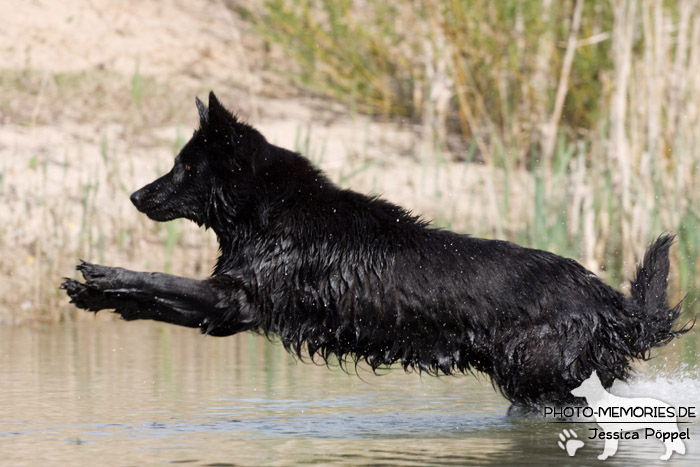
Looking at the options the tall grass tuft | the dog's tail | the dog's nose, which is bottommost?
the dog's tail

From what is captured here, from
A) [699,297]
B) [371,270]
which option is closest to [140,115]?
[699,297]

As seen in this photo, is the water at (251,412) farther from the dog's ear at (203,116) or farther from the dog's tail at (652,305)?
the dog's ear at (203,116)

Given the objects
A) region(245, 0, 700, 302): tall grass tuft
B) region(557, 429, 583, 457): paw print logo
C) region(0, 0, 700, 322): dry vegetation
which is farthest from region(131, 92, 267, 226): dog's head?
region(245, 0, 700, 302): tall grass tuft

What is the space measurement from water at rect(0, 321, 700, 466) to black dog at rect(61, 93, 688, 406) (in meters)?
0.32

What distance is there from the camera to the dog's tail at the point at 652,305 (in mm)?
4852

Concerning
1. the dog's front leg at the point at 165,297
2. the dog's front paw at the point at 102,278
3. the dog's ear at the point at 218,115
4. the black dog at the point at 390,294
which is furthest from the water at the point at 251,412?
the dog's ear at the point at 218,115

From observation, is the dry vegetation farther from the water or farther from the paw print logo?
the paw print logo

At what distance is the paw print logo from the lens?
4.25m

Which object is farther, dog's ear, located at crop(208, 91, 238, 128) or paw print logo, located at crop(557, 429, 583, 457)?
dog's ear, located at crop(208, 91, 238, 128)

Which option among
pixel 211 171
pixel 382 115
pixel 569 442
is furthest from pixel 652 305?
pixel 382 115

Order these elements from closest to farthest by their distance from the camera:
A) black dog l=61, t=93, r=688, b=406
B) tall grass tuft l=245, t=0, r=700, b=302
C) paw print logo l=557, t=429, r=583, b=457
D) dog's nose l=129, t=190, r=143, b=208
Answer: paw print logo l=557, t=429, r=583, b=457, black dog l=61, t=93, r=688, b=406, dog's nose l=129, t=190, r=143, b=208, tall grass tuft l=245, t=0, r=700, b=302

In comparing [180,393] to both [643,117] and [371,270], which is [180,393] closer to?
[371,270]

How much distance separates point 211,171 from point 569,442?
2.01 meters

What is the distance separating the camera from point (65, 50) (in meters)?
12.7
